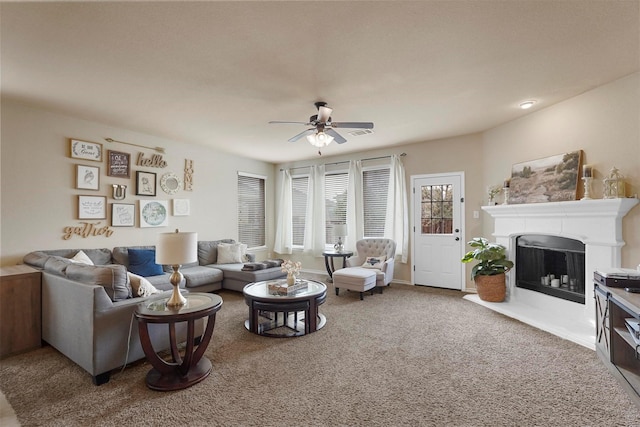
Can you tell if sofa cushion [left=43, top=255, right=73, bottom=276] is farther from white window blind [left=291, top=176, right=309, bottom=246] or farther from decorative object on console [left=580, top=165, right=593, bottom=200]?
decorative object on console [left=580, top=165, right=593, bottom=200]

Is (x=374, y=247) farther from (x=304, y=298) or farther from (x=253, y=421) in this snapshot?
(x=253, y=421)

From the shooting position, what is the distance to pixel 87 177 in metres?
4.27

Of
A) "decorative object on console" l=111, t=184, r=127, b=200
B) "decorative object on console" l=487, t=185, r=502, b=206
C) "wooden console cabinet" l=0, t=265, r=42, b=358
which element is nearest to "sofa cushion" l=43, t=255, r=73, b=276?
"wooden console cabinet" l=0, t=265, r=42, b=358

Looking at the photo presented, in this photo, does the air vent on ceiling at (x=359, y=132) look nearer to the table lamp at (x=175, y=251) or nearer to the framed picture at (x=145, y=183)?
the table lamp at (x=175, y=251)

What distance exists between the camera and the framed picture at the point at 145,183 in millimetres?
4855

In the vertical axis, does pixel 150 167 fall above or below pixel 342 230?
above

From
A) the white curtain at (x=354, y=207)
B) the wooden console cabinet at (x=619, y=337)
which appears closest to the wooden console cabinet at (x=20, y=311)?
the white curtain at (x=354, y=207)

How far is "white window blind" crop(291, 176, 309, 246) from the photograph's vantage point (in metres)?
7.19

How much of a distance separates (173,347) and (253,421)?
102 centimetres

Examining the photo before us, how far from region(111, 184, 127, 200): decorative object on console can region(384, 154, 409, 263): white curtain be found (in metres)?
4.54

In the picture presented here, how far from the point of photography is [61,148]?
405 centimetres

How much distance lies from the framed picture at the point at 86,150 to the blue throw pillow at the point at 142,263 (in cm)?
145

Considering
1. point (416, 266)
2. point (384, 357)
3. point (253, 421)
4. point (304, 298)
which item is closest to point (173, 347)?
point (253, 421)

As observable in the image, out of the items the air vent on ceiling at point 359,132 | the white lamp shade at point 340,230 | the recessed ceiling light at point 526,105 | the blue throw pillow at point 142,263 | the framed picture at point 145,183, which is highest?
the recessed ceiling light at point 526,105
